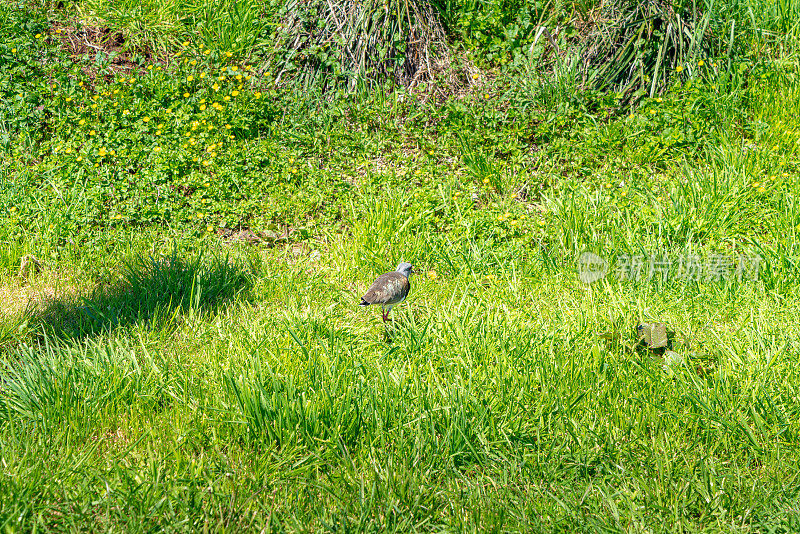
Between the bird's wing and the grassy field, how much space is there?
20 cm

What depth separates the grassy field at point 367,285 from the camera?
2.67m

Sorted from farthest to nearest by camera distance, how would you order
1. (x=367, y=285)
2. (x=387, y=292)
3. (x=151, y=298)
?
(x=367, y=285) → (x=151, y=298) → (x=387, y=292)

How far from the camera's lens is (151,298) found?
164 inches

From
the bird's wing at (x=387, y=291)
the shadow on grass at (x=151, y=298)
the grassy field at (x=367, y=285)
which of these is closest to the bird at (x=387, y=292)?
the bird's wing at (x=387, y=291)

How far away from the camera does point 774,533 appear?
2457mm

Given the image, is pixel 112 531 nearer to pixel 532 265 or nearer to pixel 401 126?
pixel 532 265

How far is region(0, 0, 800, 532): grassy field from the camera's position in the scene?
267 cm

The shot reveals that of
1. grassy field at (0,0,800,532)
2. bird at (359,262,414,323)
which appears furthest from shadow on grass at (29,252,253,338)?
bird at (359,262,414,323)

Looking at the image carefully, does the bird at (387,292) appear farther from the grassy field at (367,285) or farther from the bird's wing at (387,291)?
the grassy field at (367,285)

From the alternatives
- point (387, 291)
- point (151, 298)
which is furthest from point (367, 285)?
point (151, 298)

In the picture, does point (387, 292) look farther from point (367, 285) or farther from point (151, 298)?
point (151, 298)

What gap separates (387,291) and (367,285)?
0.95 m

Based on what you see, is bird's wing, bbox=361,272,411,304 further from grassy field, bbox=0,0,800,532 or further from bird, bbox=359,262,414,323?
grassy field, bbox=0,0,800,532

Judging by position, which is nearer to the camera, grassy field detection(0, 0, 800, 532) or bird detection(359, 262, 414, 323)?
grassy field detection(0, 0, 800, 532)
